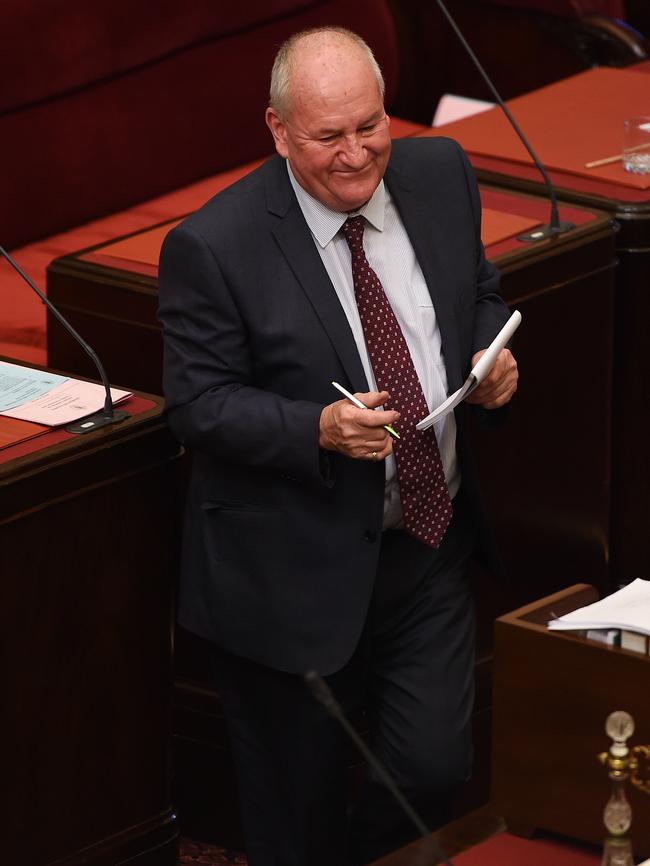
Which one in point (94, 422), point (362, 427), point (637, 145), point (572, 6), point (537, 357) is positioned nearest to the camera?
point (362, 427)

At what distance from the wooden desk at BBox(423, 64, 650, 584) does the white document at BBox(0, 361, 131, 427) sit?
44.2 inches

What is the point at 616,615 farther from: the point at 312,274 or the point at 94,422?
the point at 94,422

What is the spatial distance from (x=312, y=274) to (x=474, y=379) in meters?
0.29

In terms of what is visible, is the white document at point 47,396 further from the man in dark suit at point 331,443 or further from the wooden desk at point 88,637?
the man in dark suit at point 331,443

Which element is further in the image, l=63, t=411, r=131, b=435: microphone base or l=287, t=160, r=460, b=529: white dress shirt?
l=63, t=411, r=131, b=435: microphone base

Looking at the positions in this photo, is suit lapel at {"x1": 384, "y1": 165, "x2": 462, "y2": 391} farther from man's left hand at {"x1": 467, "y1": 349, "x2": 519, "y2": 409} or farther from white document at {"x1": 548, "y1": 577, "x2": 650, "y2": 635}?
white document at {"x1": 548, "y1": 577, "x2": 650, "y2": 635}

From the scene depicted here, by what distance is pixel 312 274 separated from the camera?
9.03 ft

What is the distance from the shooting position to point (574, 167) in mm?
4090

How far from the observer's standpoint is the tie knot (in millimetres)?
2791

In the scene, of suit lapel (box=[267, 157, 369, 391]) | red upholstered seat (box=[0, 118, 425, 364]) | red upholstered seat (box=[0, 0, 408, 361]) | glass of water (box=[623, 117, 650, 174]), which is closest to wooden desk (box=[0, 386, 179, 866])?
suit lapel (box=[267, 157, 369, 391])

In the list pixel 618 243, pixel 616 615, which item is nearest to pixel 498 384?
pixel 616 615

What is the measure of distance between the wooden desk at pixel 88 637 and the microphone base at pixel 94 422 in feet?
0.06

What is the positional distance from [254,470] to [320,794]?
1.80 ft

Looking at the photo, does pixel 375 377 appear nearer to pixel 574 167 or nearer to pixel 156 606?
pixel 156 606
